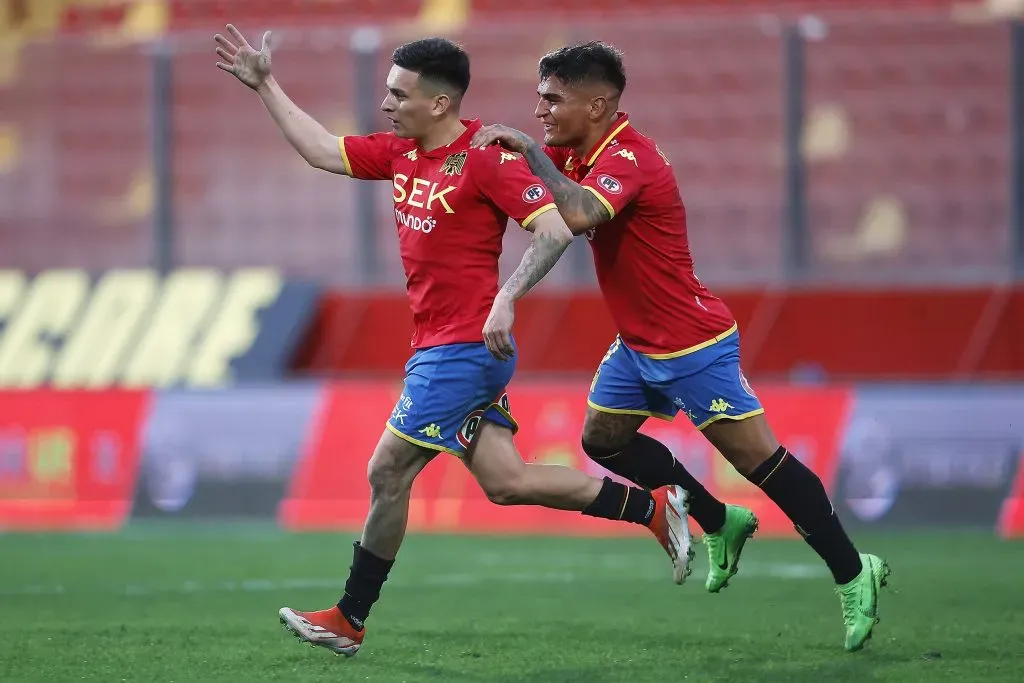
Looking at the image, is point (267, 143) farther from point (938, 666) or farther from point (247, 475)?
point (938, 666)

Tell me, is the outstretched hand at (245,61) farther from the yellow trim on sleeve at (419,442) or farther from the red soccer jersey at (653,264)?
the yellow trim on sleeve at (419,442)

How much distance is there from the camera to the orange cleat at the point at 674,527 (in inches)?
266

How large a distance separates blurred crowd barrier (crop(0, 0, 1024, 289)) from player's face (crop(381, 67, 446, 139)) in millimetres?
8050

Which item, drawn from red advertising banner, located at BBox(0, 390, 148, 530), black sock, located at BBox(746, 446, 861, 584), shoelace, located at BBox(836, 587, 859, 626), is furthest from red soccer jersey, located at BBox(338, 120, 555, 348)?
red advertising banner, located at BBox(0, 390, 148, 530)

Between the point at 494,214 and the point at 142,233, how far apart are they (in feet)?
33.2

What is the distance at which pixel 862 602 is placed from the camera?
21.0 feet

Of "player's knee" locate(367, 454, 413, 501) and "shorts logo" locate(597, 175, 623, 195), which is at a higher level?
"shorts logo" locate(597, 175, 623, 195)

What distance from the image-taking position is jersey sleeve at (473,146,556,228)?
6.15 m

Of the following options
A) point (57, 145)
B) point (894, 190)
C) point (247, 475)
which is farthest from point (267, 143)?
point (894, 190)

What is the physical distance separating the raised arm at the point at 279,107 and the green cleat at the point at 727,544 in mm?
2163

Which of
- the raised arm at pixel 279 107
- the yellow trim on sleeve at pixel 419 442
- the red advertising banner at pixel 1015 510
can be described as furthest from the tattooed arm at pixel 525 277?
the red advertising banner at pixel 1015 510

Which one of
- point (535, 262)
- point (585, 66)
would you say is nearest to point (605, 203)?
point (535, 262)

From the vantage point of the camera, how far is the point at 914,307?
46.5ft

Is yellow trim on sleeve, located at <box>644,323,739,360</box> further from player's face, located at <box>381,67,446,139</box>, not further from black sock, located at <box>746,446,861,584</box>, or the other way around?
player's face, located at <box>381,67,446,139</box>
